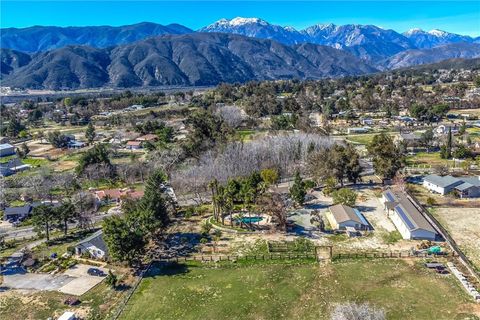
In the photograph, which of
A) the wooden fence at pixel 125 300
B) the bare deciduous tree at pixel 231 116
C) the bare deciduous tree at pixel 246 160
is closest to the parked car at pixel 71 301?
the wooden fence at pixel 125 300

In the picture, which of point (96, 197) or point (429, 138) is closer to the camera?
point (96, 197)

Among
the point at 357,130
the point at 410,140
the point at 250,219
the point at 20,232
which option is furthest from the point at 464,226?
the point at 357,130

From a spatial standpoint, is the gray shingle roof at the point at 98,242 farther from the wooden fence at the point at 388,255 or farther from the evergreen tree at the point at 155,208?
the wooden fence at the point at 388,255

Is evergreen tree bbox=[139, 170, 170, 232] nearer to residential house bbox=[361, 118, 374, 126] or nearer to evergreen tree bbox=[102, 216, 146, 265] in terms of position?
evergreen tree bbox=[102, 216, 146, 265]

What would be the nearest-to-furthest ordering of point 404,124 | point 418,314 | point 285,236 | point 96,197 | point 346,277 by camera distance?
1. point 418,314
2. point 346,277
3. point 285,236
4. point 96,197
5. point 404,124

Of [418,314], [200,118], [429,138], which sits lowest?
[418,314]

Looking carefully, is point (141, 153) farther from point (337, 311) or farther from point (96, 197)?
point (337, 311)

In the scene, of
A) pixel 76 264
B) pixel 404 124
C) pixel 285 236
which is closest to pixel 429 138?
pixel 404 124

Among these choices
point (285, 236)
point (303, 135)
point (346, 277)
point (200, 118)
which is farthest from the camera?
point (200, 118)
